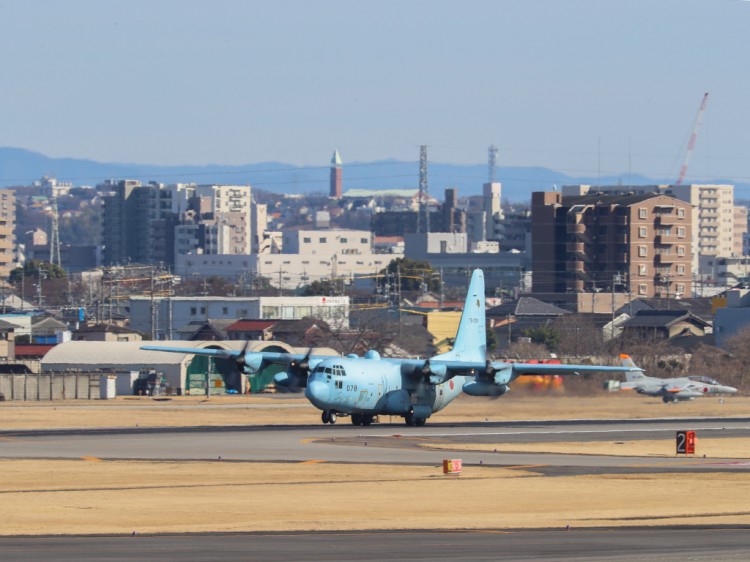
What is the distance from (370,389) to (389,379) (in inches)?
61.6

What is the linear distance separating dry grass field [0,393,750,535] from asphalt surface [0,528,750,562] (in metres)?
1.54

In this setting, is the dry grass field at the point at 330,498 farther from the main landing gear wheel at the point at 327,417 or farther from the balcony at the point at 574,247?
the balcony at the point at 574,247

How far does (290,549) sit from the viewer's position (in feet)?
86.3

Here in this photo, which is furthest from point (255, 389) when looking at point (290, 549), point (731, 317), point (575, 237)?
point (575, 237)

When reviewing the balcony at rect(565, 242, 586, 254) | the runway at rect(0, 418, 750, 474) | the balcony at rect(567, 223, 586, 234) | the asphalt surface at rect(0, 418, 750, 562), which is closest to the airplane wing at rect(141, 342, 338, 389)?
the runway at rect(0, 418, 750, 474)

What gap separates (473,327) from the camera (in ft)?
228

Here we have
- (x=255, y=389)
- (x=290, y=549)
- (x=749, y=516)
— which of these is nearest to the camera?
(x=290, y=549)

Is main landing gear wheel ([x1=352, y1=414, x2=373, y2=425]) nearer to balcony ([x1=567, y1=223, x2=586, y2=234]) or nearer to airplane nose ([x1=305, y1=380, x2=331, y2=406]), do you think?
airplane nose ([x1=305, y1=380, x2=331, y2=406])

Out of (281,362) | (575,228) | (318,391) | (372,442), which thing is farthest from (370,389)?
(575,228)

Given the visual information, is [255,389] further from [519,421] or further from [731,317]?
[731,317]

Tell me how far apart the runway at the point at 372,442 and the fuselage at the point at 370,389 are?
1049 mm

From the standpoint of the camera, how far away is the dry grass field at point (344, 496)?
3105cm

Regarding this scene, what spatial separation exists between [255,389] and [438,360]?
137ft

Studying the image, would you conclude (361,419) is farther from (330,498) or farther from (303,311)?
(303,311)
